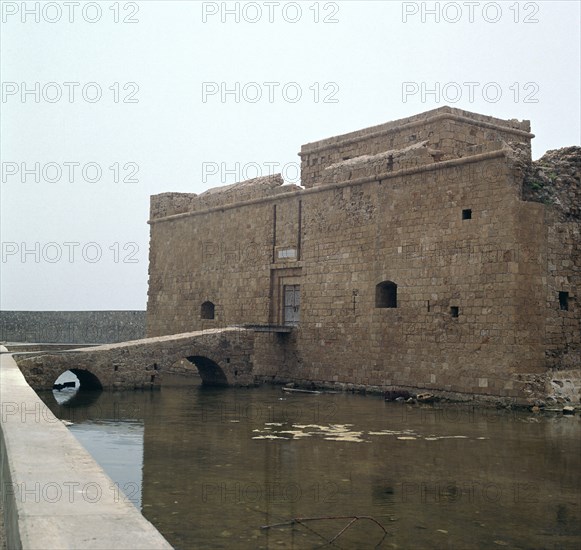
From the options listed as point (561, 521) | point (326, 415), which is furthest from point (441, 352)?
point (561, 521)

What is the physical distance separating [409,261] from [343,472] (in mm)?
7942

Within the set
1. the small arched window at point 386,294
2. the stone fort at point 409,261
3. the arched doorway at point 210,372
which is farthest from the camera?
the arched doorway at point 210,372

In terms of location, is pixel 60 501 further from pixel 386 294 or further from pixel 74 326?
pixel 74 326

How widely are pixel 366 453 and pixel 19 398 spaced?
3.94 metres

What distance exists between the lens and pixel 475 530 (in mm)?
5570

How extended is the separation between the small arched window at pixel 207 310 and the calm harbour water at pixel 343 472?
26.9ft

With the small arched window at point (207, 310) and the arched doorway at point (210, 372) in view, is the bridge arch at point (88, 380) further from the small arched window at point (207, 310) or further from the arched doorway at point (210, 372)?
the small arched window at point (207, 310)

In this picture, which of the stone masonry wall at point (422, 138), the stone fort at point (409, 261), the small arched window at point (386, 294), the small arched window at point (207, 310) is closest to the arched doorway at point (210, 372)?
the stone fort at point (409, 261)

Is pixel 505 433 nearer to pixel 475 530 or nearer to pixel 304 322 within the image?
pixel 475 530

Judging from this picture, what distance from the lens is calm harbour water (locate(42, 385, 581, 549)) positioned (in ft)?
18.1

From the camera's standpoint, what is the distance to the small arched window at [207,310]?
2145 centimetres

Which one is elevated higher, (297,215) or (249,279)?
(297,215)

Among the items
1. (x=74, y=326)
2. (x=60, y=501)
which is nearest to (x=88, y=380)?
(x=60, y=501)

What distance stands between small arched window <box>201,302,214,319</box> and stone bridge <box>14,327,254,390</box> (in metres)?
3.70
